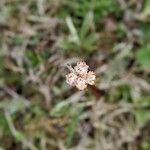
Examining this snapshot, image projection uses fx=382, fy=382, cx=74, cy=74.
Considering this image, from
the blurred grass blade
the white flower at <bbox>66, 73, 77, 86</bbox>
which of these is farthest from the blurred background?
the white flower at <bbox>66, 73, 77, 86</bbox>

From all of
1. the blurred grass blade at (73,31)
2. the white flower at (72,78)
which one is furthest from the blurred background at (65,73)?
the white flower at (72,78)

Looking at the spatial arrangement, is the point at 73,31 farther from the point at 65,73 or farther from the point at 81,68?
the point at 81,68

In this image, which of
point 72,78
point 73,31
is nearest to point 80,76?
point 72,78

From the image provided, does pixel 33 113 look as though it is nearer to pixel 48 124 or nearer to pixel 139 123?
pixel 48 124

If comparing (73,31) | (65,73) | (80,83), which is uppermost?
(73,31)

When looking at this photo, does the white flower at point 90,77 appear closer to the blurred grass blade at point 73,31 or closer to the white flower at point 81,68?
the white flower at point 81,68

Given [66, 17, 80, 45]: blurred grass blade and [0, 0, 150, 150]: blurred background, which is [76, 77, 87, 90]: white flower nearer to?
[0, 0, 150, 150]: blurred background
